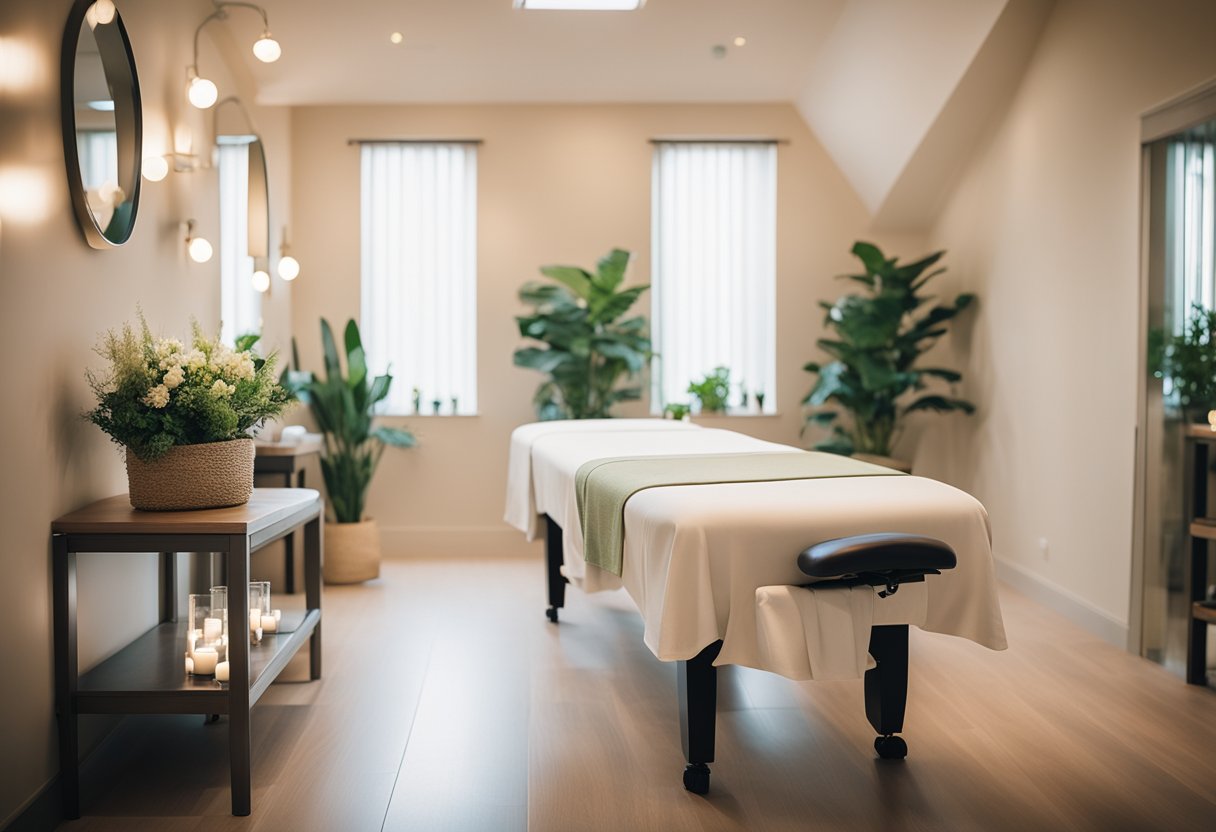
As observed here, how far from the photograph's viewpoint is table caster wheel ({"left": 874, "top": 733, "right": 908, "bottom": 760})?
8.34 ft

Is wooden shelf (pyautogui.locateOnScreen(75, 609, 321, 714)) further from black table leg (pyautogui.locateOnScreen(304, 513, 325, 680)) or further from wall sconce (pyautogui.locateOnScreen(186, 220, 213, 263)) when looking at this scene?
wall sconce (pyautogui.locateOnScreen(186, 220, 213, 263))

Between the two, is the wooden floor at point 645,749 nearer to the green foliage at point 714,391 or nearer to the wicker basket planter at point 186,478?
the wicker basket planter at point 186,478

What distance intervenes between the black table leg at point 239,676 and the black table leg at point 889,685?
59.0 inches

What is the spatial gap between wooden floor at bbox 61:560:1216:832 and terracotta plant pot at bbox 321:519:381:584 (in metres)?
1.15

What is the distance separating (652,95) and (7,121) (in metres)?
4.00

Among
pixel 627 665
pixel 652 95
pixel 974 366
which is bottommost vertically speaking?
pixel 627 665

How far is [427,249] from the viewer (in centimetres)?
579

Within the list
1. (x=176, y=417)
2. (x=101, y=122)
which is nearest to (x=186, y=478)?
(x=176, y=417)

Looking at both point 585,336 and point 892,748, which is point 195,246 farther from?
point 892,748

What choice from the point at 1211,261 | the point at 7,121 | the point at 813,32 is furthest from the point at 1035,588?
the point at 7,121

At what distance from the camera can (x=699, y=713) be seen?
229cm

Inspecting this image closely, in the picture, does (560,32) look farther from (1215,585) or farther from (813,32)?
(1215,585)

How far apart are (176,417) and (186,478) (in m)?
0.15

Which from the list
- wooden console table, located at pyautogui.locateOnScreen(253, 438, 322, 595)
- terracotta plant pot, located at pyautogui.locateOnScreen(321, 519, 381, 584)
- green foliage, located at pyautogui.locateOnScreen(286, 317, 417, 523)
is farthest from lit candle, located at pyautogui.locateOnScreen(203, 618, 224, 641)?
green foliage, located at pyautogui.locateOnScreen(286, 317, 417, 523)
